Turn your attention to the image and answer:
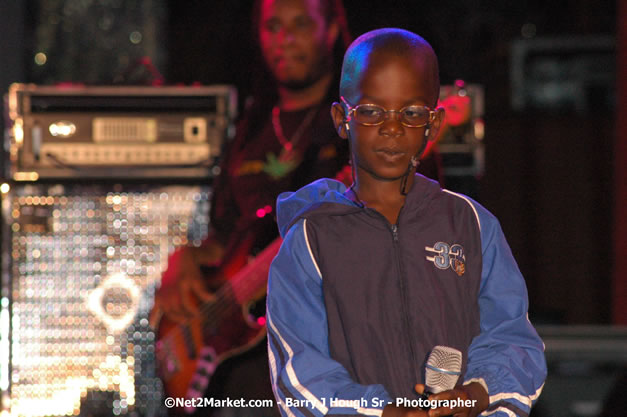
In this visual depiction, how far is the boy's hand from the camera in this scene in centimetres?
106

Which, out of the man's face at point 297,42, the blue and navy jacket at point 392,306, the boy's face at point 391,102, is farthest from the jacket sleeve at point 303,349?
the man's face at point 297,42

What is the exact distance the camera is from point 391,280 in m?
1.20

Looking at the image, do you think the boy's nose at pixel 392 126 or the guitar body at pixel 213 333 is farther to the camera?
the guitar body at pixel 213 333

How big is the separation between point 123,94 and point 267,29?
1.43 feet

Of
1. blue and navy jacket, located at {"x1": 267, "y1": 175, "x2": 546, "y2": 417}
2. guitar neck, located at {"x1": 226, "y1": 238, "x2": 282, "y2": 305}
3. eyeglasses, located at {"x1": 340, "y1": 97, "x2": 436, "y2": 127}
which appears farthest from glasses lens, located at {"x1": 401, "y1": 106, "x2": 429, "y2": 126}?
guitar neck, located at {"x1": 226, "y1": 238, "x2": 282, "y2": 305}

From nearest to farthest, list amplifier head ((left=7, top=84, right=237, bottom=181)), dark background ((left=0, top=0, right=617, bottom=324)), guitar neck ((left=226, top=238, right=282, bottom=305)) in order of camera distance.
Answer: guitar neck ((left=226, top=238, right=282, bottom=305)) < amplifier head ((left=7, top=84, right=237, bottom=181)) < dark background ((left=0, top=0, right=617, bottom=324))

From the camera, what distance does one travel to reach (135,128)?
2486mm

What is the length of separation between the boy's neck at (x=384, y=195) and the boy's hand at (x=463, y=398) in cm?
26

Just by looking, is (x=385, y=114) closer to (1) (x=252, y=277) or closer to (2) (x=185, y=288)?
(1) (x=252, y=277)

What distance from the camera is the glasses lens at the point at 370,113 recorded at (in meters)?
1.19

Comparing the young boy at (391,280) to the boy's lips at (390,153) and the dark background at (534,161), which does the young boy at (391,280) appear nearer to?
the boy's lips at (390,153)

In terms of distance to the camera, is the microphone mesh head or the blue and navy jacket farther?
the blue and navy jacket

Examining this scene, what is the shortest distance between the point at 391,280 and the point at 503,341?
0.17m

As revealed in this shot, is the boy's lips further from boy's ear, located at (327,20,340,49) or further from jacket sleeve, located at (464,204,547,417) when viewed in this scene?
boy's ear, located at (327,20,340,49)
